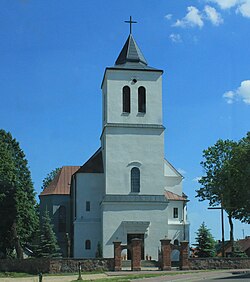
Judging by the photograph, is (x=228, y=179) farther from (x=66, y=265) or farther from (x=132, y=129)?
(x=66, y=265)

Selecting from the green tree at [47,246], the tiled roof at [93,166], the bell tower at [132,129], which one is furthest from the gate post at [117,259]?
the tiled roof at [93,166]

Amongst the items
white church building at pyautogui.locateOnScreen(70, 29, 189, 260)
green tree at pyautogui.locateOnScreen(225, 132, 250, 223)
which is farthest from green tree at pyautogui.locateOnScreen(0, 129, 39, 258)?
green tree at pyautogui.locateOnScreen(225, 132, 250, 223)

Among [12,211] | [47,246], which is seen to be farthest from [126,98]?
[47,246]

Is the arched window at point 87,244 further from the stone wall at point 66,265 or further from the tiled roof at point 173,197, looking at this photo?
the stone wall at point 66,265

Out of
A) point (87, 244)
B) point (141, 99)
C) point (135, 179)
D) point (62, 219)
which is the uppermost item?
point (141, 99)

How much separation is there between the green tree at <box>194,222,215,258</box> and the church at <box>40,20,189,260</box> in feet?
Result: 9.61

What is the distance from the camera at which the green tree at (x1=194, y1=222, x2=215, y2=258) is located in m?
48.3

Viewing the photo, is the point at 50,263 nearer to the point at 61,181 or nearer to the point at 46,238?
the point at 46,238

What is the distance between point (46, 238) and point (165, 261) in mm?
13021

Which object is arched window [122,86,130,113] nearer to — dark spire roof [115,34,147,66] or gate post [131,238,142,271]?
dark spire roof [115,34,147,66]

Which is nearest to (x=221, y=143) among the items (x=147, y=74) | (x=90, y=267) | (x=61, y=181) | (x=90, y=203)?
(x=147, y=74)

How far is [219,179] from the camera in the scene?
54375 millimetres

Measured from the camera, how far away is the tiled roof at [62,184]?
64.4 meters

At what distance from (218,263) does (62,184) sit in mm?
29746
